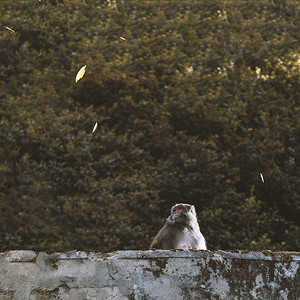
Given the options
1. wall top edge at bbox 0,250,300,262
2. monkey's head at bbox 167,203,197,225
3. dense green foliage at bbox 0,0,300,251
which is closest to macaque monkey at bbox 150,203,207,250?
monkey's head at bbox 167,203,197,225

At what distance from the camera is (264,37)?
911cm

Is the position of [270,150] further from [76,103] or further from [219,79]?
[76,103]

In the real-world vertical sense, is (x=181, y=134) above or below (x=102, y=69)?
below

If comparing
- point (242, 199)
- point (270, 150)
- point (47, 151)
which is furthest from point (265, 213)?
point (47, 151)

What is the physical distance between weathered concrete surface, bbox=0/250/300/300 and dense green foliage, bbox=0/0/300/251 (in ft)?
13.5

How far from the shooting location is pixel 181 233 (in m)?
4.12

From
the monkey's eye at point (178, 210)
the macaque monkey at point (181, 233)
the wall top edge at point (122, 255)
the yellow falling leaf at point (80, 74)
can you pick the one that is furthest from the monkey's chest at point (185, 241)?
the yellow falling leaf at point (80, 74)

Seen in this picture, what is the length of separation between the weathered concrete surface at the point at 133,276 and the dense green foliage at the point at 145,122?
4107 millimetres

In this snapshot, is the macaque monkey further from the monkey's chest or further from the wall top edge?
the wall top edge

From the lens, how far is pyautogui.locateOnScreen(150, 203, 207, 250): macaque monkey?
13.4 ft

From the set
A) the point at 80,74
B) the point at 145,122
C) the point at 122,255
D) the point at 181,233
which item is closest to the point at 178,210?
the point at 181,233

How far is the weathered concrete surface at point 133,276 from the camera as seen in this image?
9.35 ft

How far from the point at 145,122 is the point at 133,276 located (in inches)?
206

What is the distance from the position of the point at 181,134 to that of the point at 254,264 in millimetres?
4979
